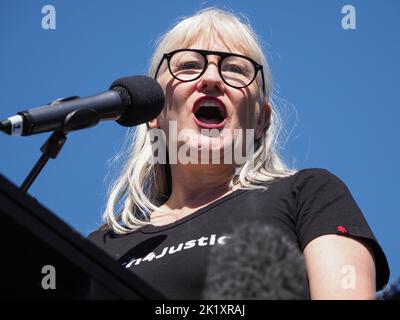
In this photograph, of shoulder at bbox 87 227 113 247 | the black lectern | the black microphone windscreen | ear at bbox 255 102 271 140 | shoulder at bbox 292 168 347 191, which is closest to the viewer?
the black lectern

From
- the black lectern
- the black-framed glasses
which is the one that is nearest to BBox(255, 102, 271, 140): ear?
the black-framed glasses

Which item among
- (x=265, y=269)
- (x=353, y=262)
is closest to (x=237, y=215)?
(x=353, y=262)

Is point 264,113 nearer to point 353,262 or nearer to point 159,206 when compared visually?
point 159,206

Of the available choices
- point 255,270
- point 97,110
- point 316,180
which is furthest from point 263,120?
point 255,270

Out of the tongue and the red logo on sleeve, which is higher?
the tongue

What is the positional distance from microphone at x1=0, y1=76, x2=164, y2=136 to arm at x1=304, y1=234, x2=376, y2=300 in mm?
697

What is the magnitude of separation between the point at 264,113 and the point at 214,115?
11.7 inches

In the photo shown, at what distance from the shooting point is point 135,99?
2.37 metres

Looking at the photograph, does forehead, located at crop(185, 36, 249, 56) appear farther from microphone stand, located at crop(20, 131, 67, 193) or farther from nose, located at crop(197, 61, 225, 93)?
microphone stand, located at crop(20, 131, 67, 193)

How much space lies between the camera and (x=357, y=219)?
248cm

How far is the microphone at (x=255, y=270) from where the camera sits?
41.5 inches

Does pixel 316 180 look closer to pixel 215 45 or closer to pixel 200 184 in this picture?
pixel 200 184

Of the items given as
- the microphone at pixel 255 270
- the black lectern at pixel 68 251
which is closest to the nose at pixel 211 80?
the black lectern at pixel 68 251

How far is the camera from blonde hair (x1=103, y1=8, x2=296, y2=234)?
10.00 ft
